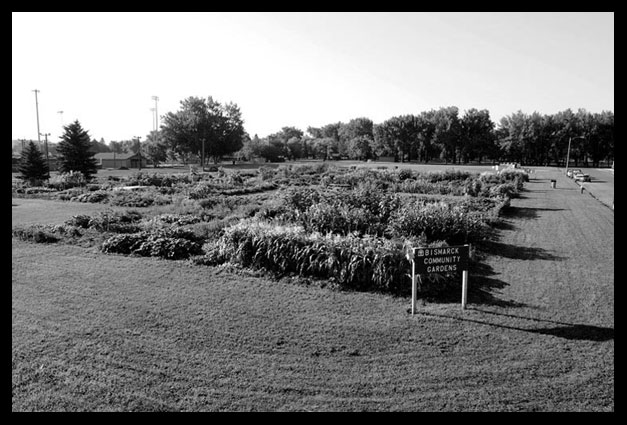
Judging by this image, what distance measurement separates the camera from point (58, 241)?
42.1ft

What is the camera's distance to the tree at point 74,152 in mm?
41731

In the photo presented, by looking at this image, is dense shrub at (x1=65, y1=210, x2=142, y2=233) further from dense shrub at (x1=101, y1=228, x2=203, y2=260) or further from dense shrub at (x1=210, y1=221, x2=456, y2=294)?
dense shrub at (x1=210, y1=221, x2=456, y2=294)

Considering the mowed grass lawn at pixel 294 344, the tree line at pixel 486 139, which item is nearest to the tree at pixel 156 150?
the tree line at pixel 486 139

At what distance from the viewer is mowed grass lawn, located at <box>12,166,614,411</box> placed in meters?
4.85

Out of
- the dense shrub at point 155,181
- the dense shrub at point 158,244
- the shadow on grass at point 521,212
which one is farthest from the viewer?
the dense shrub at point 155,181

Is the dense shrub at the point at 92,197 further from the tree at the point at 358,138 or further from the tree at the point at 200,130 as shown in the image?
the tree at the point at 358,138

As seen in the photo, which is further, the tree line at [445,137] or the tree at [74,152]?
the tree line at [445,137]

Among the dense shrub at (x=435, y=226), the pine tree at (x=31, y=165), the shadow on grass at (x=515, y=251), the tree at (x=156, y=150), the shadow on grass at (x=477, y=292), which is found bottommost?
the shadow on grass at (x=477, y=292)

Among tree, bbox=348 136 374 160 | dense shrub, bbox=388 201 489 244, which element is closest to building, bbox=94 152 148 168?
tree, bbox=348 136 374 160

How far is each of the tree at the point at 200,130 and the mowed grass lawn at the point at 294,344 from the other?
7291 centimetres

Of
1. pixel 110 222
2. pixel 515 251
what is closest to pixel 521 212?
pixel 515 251

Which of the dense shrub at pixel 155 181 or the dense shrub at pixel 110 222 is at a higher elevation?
the dense shrub at pixel 155 181
